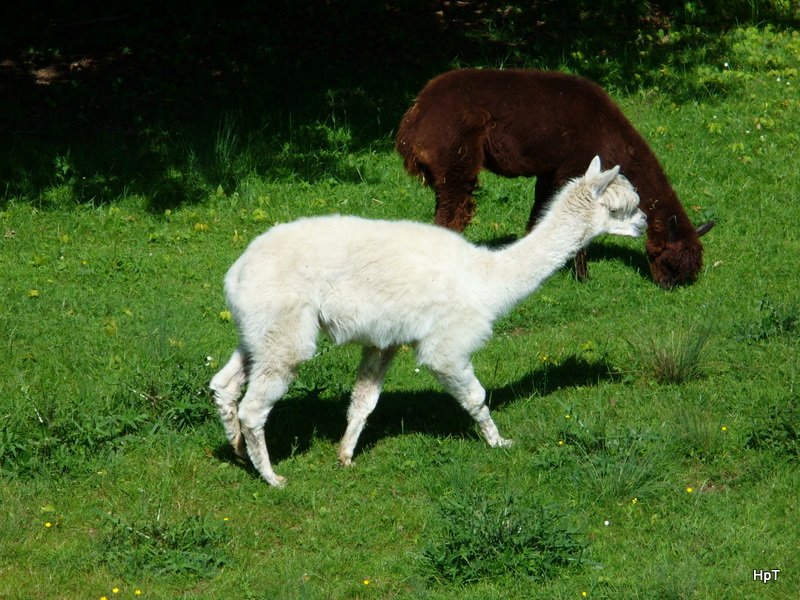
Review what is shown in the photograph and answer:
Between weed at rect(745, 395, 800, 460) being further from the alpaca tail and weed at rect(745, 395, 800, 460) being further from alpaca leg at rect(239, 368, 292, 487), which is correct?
the alpaca tail

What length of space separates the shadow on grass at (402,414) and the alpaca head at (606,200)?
1213 mm

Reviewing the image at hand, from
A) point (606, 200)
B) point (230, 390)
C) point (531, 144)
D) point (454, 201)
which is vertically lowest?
point (454, 201)

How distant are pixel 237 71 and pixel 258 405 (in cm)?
826

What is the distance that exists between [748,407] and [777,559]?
66.9 inches

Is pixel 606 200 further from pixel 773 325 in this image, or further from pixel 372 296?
pixel 773 325

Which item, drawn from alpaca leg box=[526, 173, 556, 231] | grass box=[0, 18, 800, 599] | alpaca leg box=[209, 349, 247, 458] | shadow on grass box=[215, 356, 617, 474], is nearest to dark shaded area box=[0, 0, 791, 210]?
grass box=[0, 18, 800, 599]

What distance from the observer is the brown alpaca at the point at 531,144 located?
902 cm

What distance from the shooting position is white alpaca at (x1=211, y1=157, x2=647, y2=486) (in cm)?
606

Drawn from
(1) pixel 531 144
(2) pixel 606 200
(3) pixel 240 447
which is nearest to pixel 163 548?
(3) pixel 240 447

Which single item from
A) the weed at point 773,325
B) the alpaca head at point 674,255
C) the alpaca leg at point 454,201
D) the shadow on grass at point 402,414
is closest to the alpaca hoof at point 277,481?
the shadow on grass at point 402,414

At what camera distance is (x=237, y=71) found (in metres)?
13.5

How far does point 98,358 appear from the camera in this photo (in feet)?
25.2

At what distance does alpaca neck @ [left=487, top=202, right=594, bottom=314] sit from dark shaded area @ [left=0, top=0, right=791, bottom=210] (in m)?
4.98

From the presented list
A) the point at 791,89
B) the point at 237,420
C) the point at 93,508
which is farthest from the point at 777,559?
the point at 791,89
